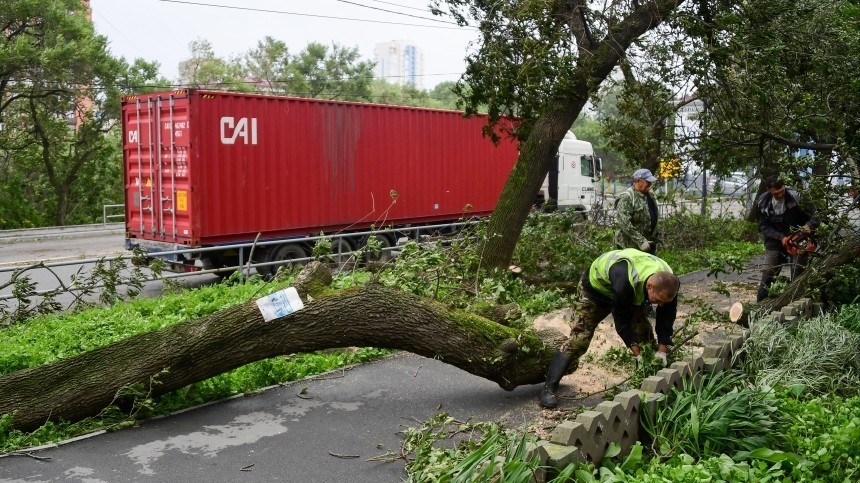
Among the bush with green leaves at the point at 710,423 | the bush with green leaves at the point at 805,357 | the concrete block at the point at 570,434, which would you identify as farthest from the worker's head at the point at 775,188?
the concrete block at the point at 570,434

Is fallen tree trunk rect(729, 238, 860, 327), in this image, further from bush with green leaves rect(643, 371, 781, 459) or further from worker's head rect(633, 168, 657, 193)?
bush with green leaves rect(643, 371, 781, 459)

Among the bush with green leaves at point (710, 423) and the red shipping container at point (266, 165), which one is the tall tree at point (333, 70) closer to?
the red shipping container at point (266, 165)

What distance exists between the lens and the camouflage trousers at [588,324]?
618 cm

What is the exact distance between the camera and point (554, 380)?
20.5ft

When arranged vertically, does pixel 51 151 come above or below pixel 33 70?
below

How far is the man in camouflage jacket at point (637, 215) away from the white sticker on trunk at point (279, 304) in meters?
4.22

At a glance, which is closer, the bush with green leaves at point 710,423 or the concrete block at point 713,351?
the bush with green leaves at point 710,423

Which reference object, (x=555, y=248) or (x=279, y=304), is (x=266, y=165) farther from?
(x=279, y=304)

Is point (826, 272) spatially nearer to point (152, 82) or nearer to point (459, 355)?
point (459, 355)

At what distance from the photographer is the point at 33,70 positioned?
82.3ft

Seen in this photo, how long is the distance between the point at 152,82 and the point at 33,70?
207 inches

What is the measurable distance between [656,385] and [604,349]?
3.17 meters

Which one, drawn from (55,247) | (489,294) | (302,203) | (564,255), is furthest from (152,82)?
(489,294)

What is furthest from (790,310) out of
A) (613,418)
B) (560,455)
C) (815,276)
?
(560,455)
